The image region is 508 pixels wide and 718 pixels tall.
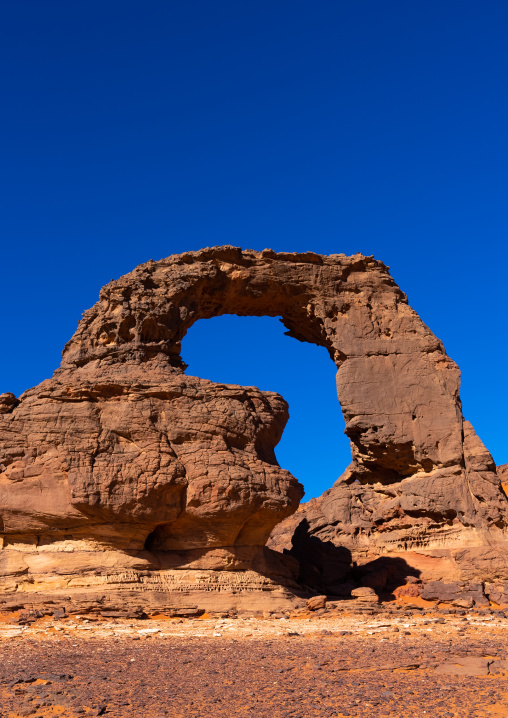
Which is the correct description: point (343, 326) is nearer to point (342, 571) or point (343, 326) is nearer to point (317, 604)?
point (342, 571)

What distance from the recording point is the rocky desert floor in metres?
7.14

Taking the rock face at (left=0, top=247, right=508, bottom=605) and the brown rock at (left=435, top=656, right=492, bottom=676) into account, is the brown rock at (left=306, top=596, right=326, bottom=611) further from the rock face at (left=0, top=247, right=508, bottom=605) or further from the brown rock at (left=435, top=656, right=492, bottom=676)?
the brown rock at (left=435, top=656, right=492, bottom=676)

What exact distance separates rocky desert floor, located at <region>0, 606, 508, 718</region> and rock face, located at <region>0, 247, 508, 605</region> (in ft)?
9.37

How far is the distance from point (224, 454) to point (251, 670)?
8.47 meters

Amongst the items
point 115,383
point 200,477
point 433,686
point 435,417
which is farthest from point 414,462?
point 433,686

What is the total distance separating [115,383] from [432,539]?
11362 millimetres

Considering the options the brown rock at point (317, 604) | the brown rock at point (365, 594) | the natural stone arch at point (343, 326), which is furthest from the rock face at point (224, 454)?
the brown rock at point (365, 594)

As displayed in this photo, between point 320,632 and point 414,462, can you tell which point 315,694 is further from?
point 414,462

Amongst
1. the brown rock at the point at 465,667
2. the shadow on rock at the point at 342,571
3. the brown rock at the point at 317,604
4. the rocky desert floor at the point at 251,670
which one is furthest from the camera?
the shadow on rock at the point at 342,571

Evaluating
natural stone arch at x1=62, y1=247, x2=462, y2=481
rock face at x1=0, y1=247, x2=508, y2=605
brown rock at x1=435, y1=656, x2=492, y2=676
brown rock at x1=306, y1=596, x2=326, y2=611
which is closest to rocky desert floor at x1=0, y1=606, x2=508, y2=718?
brown rock at x1=435, y1=656, x2=492, y2=676

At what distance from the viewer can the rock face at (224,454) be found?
16.0m

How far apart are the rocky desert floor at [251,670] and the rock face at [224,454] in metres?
2.86

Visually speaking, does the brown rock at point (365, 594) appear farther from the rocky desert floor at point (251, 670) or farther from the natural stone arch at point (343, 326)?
the natural stone arch at point (343, 326)

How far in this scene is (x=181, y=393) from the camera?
17.7m
